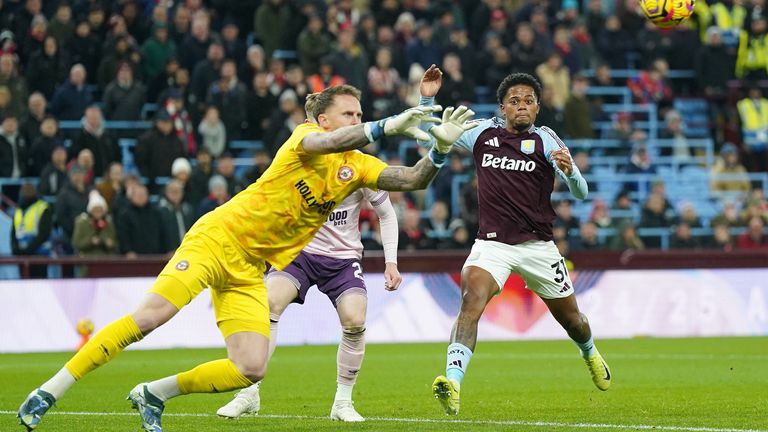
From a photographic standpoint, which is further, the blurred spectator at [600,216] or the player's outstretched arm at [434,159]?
the blurred spectator at [600,216]

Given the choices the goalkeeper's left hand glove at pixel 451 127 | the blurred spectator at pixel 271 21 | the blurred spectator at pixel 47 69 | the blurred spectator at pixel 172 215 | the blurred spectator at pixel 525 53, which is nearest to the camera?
the goalkeeper's left hand glove at pixel 451 127

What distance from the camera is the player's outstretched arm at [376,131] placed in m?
8.27

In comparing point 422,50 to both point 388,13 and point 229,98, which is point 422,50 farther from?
point 229,98

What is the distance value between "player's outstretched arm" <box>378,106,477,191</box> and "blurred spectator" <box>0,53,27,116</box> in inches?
589

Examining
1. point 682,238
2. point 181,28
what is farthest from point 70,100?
point 682,238

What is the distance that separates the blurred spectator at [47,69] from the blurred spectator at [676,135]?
12.4 meters

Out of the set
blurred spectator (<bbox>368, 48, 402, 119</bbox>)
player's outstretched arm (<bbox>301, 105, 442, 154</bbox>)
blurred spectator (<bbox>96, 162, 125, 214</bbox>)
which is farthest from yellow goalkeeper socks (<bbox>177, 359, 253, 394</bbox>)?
blurred spectator (<bbox>368, 48, 402, 119</bbox>)

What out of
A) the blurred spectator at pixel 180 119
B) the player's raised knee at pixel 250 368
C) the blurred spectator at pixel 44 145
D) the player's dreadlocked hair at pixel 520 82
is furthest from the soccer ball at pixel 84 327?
the player's raised knee at pixel 250 368

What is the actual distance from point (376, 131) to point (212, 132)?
605 inches

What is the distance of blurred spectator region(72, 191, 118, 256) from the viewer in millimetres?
20328

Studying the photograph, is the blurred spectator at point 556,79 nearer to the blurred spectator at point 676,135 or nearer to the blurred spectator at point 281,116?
the blurred spectator at point 676,135

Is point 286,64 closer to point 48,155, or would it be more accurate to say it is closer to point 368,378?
point 48,155

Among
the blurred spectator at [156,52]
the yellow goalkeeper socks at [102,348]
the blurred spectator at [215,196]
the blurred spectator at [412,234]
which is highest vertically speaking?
the yellow goalkeeper socks at [102,348]

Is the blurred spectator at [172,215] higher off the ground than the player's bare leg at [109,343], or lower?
lower
